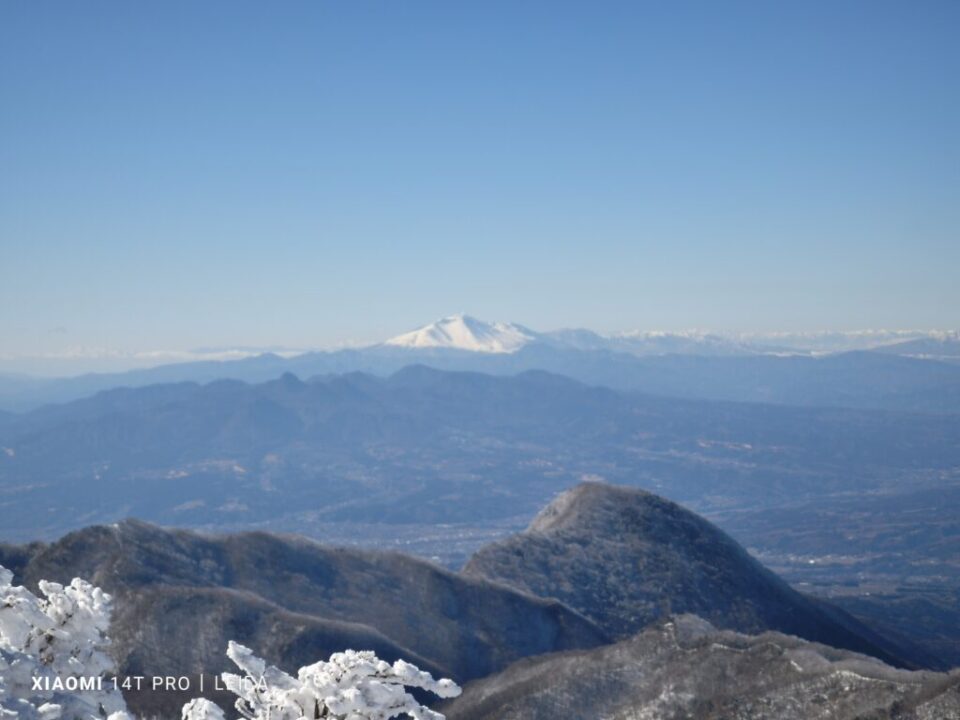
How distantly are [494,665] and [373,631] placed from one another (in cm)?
1466

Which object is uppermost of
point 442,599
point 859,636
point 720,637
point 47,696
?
point 47,696

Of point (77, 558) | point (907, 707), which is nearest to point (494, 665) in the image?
point (77, 558)

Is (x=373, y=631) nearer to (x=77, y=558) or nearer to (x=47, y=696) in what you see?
(x=77, y=558)

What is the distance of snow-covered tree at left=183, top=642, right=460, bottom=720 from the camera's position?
43.9ft

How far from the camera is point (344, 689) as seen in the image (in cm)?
1348

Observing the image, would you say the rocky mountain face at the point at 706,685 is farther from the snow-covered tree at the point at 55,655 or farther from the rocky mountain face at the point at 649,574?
the snow-covered tree at the point at 55,655

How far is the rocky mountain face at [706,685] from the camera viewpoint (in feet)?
172

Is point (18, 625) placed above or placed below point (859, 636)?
above

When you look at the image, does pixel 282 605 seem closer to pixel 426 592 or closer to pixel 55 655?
pixel 426 592

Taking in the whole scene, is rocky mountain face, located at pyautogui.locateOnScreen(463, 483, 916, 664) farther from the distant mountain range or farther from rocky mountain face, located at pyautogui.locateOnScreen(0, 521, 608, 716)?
rocky mountain face, located at pyautogui.locateOnScreen(0, 521, 608, 716)

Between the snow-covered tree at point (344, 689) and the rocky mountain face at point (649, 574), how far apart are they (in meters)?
101

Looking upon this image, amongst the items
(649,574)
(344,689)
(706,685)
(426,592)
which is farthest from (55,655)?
(649,574)

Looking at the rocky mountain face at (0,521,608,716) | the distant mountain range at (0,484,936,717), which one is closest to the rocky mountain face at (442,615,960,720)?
the distant mountain range at (0,484,936,717)

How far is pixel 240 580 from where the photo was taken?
9975cm
